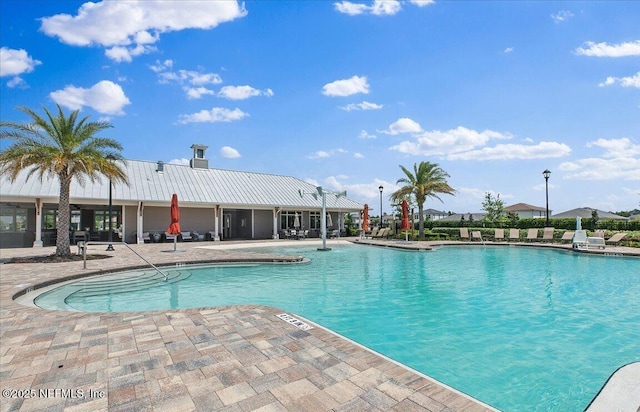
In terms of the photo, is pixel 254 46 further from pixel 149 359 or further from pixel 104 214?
pixel 104 214

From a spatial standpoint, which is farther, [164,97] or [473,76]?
[164,97]

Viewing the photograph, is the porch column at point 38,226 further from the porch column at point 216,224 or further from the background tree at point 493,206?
the background tree at point 493,206

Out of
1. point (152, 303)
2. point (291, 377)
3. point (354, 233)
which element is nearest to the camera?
point (291, 377)

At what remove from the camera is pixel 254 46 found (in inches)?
518

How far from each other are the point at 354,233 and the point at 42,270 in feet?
79.4

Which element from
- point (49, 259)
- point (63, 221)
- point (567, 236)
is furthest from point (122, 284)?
point (567, 236)

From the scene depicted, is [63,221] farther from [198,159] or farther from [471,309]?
[198,159]

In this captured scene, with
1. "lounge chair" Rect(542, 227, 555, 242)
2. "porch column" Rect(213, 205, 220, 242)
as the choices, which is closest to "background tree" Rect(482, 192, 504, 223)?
"lounge chair" Rect(542, 227, 555, 242)

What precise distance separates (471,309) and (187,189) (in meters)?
22.2

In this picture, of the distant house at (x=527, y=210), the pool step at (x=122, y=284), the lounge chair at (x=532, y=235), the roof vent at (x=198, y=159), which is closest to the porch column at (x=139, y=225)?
the roof vent at (x=198, y=159)

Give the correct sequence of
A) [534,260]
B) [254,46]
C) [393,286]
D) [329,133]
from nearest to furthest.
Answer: [393,286] < [254,46] < [534,260] < [329,133]

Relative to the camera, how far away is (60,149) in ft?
42.8

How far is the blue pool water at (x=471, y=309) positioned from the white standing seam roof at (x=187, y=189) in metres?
12.1

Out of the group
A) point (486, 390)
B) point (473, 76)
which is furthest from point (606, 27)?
point (486, 390)
